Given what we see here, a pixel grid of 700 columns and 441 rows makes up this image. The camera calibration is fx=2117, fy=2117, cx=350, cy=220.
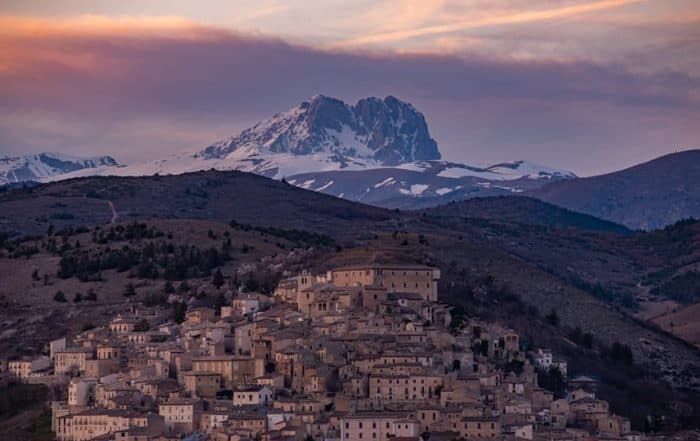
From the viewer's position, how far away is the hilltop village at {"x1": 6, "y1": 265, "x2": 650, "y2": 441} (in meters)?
83.6

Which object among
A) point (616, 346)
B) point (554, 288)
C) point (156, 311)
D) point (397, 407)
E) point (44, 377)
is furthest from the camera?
point (554, 288)

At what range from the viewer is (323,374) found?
292 feet

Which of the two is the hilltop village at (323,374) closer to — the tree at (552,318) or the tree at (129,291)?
the tree at (552,318)

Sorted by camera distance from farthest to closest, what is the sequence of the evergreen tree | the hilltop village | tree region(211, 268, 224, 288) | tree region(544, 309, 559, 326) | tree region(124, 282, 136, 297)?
the evergreen tree → tree region(124, 282, 136, 297) → tree region(544, 309, 559, 326) → tree region(211, 268, 224, 288) → the hilltop village

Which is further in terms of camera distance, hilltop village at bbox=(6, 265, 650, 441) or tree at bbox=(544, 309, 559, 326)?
tree at bbox=(544, 309, 559, 326)

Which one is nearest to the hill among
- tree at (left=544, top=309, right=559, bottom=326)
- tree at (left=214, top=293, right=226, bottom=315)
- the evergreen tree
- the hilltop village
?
tree at (left=544, top=309, right=559, bottom=326)

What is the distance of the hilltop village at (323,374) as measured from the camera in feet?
274

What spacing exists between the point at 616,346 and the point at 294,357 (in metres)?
38.3

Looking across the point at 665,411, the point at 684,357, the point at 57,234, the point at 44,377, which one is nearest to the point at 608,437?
the point at 665,411

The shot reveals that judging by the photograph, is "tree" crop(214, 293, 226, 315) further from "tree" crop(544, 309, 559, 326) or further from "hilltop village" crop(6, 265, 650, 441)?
"tree" crop(544, 309, 559, 326)

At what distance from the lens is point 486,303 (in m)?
122

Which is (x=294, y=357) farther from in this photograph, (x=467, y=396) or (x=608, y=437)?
(x=608, y=437)

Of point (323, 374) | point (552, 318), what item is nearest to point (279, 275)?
point (552, 318)

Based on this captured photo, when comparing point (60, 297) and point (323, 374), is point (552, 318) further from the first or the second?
point (323, 374)
